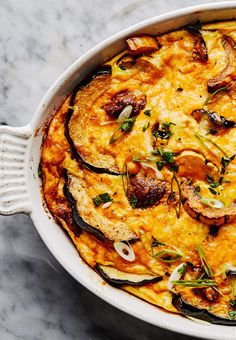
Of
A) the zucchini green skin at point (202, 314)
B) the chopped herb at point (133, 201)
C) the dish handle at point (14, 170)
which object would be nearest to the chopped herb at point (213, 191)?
the chopped herb at point (133, 201)

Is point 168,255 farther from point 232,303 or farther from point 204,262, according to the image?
point 232,303

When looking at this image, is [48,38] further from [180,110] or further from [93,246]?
[93,246]

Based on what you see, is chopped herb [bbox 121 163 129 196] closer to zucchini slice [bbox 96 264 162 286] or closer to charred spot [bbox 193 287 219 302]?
zucchini slice [bbox 96 264 162 286]

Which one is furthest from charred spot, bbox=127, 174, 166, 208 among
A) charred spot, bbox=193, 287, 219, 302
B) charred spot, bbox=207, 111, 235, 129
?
charred spot, bbox=193, 287, 219, 302

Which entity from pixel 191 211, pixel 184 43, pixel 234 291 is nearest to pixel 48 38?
pixel 184 43

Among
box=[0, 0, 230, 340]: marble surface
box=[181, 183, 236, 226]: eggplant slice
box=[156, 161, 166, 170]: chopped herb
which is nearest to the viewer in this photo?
box=[181, 183, 236, 226]: eggplant slice

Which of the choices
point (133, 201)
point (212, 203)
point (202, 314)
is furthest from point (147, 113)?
point (202, 314)
